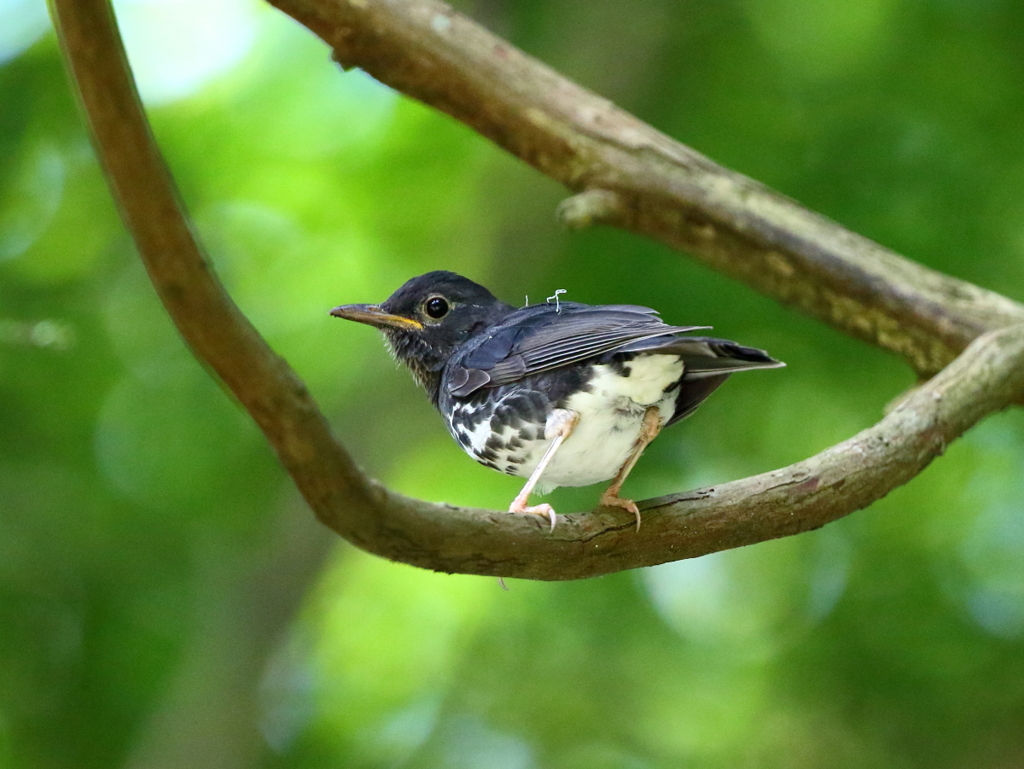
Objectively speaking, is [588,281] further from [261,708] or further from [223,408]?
[261,708]

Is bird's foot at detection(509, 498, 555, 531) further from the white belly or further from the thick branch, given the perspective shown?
the thick branch

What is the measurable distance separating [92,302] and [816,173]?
185 inches

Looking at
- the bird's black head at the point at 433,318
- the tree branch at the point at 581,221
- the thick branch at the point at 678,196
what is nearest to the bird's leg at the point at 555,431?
the tree branch at the point at 581,221

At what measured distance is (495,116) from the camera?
16.2ft

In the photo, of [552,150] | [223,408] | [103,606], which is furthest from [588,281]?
[103,606]

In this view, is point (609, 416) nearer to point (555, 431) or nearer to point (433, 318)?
point (555, 431)

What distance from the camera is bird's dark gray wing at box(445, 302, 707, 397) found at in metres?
3.41

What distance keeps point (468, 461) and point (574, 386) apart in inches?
134

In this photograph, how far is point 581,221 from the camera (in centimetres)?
471

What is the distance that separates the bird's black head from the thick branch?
3.12 ft

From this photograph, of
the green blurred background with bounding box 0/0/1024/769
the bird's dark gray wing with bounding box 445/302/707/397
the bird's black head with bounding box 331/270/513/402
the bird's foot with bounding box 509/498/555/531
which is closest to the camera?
the bird's foot with bounding box 509/498/555/531

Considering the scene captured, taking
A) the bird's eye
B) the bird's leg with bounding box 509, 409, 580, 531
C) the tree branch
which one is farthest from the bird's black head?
the tree branch

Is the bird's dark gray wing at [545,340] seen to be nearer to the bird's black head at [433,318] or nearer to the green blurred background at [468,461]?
the bird's black head at [433,318]

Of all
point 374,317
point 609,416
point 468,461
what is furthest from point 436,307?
point 468,461
